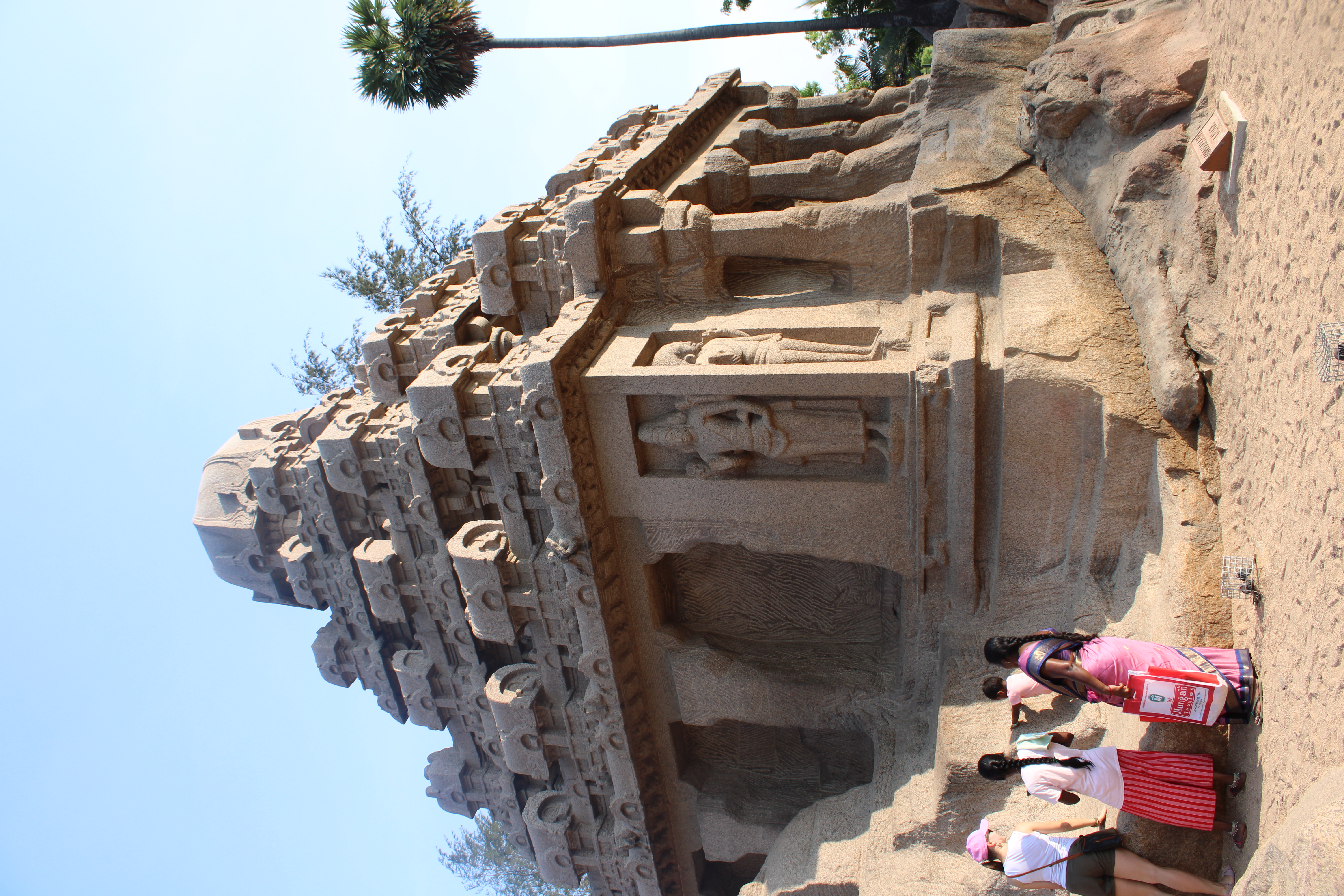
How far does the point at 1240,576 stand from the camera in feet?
12.7

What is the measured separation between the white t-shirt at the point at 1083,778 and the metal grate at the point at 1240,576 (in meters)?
0.97

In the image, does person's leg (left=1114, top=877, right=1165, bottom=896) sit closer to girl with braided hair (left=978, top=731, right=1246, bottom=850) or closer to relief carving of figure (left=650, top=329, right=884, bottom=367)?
girl with braided hair (left=978, top=731, right=1246, bottom=850)

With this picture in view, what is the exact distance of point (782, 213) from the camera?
6.57 m

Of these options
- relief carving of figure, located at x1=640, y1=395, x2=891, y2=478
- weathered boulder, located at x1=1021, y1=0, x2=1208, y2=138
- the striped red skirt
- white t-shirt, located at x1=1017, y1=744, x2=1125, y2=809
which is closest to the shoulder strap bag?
white t-shirt, located at x1=1017, y1=744, x2=1125, y2=809

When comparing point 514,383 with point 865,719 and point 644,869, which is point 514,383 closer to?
point 865,719

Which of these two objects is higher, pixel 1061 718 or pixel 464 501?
pixel 464 501

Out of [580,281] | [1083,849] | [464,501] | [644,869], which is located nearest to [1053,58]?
[580,281]

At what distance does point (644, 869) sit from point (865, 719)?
2.92 m

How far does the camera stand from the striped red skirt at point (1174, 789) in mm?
3924

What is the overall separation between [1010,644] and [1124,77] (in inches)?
133

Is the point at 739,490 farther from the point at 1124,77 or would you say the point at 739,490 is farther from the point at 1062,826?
the point at 1124,77

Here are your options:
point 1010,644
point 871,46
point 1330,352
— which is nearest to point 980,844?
point 1010,644

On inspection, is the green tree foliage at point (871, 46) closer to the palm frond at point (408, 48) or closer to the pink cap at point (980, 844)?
the palm frond at point (408, 48)

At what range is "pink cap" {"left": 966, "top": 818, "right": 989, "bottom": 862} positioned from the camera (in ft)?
15.3
